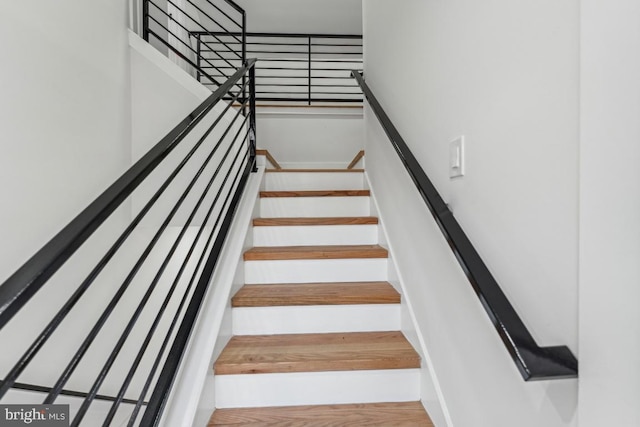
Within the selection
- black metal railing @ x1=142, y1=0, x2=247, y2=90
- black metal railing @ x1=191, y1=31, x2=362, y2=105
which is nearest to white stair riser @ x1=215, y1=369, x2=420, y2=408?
black metal railing @ x1=142, y1=0, x2=247, y2=90

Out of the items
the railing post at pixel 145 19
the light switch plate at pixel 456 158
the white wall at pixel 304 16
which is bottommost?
the light switch plate at pixel 456 158

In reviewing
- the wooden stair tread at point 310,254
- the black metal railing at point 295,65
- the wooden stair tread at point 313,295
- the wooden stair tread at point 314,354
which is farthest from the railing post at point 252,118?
the black metal railing at point 295,65

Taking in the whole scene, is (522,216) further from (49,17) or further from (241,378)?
(49,17)

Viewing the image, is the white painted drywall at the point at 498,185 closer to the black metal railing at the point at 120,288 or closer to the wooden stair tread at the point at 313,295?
the wooden stair tread at the point at 313,295

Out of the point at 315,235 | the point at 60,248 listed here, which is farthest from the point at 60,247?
the point at 315,235

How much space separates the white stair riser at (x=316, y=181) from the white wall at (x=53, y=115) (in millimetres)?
1064

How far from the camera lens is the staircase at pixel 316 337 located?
1266 mm

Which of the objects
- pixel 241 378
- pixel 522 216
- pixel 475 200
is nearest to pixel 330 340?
pixel 241 378

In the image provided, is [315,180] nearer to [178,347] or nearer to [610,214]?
[178,347]

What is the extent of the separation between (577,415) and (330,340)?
0.97 m

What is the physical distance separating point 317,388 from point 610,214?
43.7 inches

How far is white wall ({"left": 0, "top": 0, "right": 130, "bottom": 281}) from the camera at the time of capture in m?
1.34

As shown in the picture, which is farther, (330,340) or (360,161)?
(360,161)

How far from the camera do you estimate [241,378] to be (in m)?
1.28
